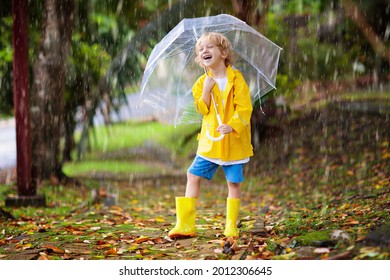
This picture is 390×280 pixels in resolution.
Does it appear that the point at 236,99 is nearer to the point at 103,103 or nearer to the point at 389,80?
the point at 103,103

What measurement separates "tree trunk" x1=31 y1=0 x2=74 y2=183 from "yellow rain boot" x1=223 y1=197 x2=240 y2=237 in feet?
15.5

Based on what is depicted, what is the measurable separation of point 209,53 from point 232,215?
3.72ft

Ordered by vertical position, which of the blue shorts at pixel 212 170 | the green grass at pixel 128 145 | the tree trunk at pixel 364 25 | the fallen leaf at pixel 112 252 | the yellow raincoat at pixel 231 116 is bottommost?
the green grass at pixel 128 145

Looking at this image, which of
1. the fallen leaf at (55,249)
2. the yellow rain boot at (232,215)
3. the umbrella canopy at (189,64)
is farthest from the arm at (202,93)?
the fallen leaf at (55,249)

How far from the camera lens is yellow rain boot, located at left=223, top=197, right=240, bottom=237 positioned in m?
4.34

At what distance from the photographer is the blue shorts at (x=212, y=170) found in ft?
14.0

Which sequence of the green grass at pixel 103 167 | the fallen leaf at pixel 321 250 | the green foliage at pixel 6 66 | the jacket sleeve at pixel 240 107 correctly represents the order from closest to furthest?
the fallen leaf at pixel 321 250
the jacket sleeve at pixel 240 107
the green foliage at pixel 6 66
the green grass at pixel 103 167

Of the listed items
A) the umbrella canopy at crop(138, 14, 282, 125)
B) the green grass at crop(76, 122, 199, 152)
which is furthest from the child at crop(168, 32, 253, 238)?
the green grass at crop(76, 122, 199, 152)

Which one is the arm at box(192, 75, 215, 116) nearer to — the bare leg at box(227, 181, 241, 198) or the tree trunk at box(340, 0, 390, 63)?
the bare leg at box(227, 181, 241, 198)

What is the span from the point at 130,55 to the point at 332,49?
5.07 m

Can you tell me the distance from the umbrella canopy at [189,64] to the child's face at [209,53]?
184 mm

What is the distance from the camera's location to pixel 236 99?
4238mm

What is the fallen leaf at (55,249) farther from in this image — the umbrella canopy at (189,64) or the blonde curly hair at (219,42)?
the blonde curly hair at (219,42)

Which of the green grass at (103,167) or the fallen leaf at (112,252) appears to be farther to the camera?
the green grass at (103,167)
